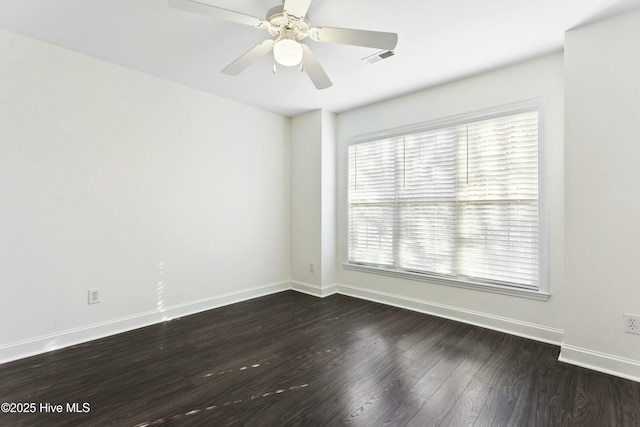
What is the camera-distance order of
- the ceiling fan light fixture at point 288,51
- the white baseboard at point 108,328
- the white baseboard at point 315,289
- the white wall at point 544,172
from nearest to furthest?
the ceiling fan light fixture at point 288,51 → the white baseboard at point 108,328 → the white wall at point 544,172 → the white baseboard at point 315,289

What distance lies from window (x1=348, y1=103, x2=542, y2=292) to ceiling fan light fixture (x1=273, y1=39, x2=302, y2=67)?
6.41 ft

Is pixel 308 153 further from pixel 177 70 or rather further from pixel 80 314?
pixel 80 314

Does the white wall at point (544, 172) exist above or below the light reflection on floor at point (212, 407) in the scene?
above

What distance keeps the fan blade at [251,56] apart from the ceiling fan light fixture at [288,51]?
84 mm

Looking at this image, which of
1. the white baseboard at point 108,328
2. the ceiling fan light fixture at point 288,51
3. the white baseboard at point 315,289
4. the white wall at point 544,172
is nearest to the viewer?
the ceiling fan light fixture at point 288,51

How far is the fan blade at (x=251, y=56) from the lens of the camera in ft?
6.66

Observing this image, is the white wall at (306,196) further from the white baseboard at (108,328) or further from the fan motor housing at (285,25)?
the fan motor housing at (285,25)

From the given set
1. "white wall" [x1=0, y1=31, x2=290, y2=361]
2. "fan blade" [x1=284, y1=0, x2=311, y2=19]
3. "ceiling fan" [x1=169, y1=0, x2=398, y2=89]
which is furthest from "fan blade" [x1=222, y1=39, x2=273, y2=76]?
"white wall" [x1=0, y1=31, x2=290, y2=361]

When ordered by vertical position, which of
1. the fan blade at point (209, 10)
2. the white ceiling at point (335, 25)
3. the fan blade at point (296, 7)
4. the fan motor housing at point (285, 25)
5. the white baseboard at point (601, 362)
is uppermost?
the white ceiling at point (335, 25)

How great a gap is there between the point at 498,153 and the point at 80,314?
4.10 meters

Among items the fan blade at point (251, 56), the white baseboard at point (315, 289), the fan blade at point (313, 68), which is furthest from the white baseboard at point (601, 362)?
the fan blade at point (251, 56)

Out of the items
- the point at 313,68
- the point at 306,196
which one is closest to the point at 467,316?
the point at 306,196

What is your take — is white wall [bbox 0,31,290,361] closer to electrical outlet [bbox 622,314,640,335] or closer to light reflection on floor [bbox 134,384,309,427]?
light reflection on floor [bbox 134,384,309,427]

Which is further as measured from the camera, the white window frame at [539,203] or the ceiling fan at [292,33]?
the white window frame at [539,203]
